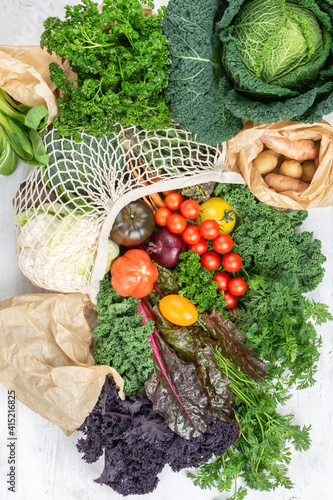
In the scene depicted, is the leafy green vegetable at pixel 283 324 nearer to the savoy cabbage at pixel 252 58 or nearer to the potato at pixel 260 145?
the potato at pixel 260 145

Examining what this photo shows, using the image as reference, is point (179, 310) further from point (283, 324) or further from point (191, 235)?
point (283, 324)

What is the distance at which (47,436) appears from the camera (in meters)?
1.73

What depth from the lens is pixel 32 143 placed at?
59.0 inches

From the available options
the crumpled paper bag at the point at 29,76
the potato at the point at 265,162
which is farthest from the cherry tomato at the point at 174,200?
the crumpled paper bag at the point at 29,76

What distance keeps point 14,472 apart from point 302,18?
6.61 feet

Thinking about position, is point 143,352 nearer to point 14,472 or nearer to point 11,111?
point 14,472

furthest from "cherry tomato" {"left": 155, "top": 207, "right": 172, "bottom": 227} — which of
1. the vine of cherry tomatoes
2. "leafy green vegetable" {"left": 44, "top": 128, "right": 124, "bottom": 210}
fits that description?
"leafy green vegetable" {"left": 44, "top": 128, "right": 124, "bottom": 210}

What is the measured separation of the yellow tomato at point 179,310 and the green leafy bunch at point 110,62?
0.67 m

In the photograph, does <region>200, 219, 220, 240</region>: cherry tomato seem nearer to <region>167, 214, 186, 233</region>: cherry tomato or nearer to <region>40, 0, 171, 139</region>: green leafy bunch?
<region>167, 214, 186, 233</region>: cherry tomato

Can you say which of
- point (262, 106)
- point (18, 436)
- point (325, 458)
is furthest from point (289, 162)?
point (18, 436)

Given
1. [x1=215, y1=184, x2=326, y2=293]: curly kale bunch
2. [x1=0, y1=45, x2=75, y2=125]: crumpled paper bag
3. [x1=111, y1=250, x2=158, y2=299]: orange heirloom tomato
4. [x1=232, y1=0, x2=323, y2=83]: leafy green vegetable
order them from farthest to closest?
[x1=215, y1=184, x2=326, y2=293]: curly kale bunch
[x1=111, y1=250, x2=158, y2=299]: orange heirloom tomato
[x1=0, y1=45, x2=75, y2=125]: crumpled paper bag
[x1=232, y1=0, x2=323, y2=83]: leafy green vegetable

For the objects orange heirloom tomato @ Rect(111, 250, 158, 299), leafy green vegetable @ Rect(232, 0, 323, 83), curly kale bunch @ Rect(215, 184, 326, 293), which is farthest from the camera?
curly kale bunch @ Rect(215, 184, 326, 293)

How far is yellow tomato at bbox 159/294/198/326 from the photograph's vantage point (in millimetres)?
1564

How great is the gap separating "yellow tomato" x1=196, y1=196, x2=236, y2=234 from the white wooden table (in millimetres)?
373
